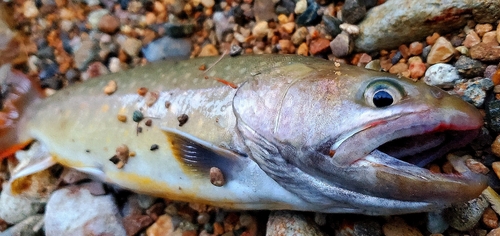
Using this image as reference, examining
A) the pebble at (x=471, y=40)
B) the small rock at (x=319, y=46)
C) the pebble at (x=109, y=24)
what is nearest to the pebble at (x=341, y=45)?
the small rock at (x=319, y=46)

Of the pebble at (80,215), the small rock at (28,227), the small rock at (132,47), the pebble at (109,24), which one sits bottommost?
the small rock at (28,227)

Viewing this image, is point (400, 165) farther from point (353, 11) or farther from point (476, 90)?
point (353, 11)

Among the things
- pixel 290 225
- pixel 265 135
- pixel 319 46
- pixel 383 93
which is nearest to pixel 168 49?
pixel 319 46

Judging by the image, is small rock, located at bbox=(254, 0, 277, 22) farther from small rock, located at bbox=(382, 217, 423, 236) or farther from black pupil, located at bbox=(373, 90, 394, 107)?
small rock, located at bbox=(382, 217, 423, 236)

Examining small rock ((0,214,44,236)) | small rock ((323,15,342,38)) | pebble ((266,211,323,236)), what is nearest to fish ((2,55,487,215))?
pebble ((266,211,323,236))

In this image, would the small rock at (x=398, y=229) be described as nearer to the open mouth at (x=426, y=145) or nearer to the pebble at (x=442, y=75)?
the open mouth at (x=426, y=145)
